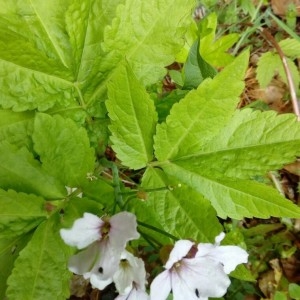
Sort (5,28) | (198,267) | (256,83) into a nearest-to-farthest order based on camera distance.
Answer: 1. (198,267)
2. (5,28)
3. (256,83)

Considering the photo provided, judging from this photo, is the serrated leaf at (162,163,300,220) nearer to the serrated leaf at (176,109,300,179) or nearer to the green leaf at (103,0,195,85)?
the serrated leaf at (176,109,300,179)

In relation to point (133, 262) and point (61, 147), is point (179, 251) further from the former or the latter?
point (61, 147)

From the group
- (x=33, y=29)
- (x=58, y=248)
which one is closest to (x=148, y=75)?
(x=33, y=29)

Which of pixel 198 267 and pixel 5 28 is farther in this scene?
pixel 5 28

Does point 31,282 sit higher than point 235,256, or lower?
lower

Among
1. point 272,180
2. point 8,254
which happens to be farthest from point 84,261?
point 272,180

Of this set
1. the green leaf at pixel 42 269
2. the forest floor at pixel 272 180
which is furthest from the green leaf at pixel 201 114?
the forest floor at pixel 272 180

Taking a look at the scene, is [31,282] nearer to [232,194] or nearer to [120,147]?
[120,147]

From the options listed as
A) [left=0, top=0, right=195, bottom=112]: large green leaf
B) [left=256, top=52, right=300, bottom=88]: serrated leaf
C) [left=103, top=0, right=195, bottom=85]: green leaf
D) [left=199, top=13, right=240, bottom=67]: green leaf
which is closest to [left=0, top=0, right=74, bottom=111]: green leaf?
[left=0, top=0, right=195, bottom=112]: large green leaf
